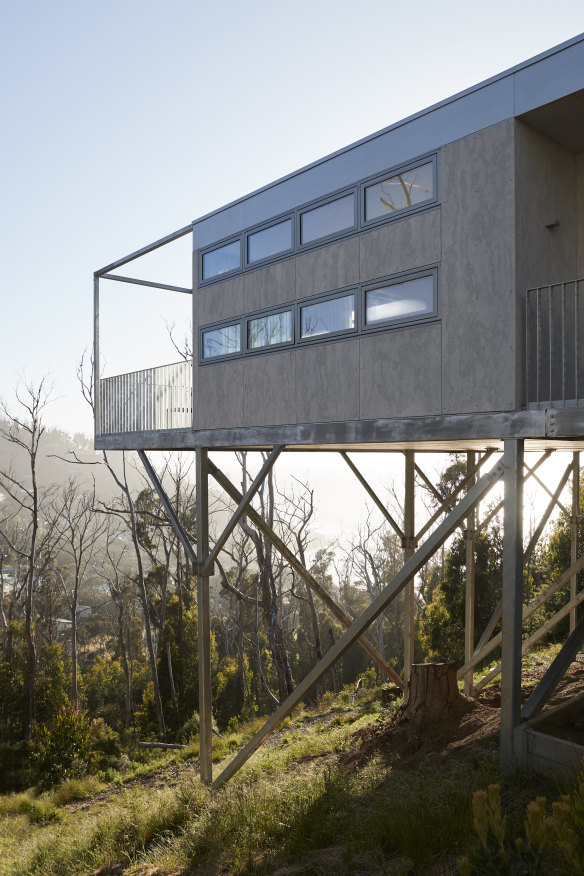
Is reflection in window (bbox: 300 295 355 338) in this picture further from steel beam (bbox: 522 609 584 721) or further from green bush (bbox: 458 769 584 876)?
green bush (bbox: 458 769 584 876)

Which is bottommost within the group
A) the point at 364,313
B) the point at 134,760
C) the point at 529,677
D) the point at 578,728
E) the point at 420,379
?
the point at 134,760

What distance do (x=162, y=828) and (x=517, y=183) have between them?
8.21m

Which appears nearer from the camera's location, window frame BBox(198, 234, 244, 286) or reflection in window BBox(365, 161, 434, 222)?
reflection in window BBox(365, 161, 434, 222)

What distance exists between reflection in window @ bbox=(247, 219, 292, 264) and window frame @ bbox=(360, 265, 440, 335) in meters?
1.65

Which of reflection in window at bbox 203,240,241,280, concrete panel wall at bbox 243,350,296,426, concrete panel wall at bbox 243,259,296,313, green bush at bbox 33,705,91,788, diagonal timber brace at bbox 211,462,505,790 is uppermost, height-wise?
reflection in window at bbox 203,240,241,280

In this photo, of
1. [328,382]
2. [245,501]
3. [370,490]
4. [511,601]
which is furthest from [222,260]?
[511,601]

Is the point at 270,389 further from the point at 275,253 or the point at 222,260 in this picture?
the point at 222,260

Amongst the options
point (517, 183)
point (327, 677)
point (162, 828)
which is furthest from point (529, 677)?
point (327, 677)

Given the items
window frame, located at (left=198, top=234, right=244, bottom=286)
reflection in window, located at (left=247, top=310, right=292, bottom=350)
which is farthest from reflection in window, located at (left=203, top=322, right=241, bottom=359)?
window frame, located at (left=198, top=234, right=244, bottom=286)

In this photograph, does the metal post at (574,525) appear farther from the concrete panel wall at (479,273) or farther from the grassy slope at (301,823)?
the concrete panel wall at (479,273)

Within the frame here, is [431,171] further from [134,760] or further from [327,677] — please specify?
[327,677]

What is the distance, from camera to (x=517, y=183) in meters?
6.91

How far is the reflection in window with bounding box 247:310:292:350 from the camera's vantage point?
30.6 feet

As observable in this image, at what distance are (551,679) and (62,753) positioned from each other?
1599cm
